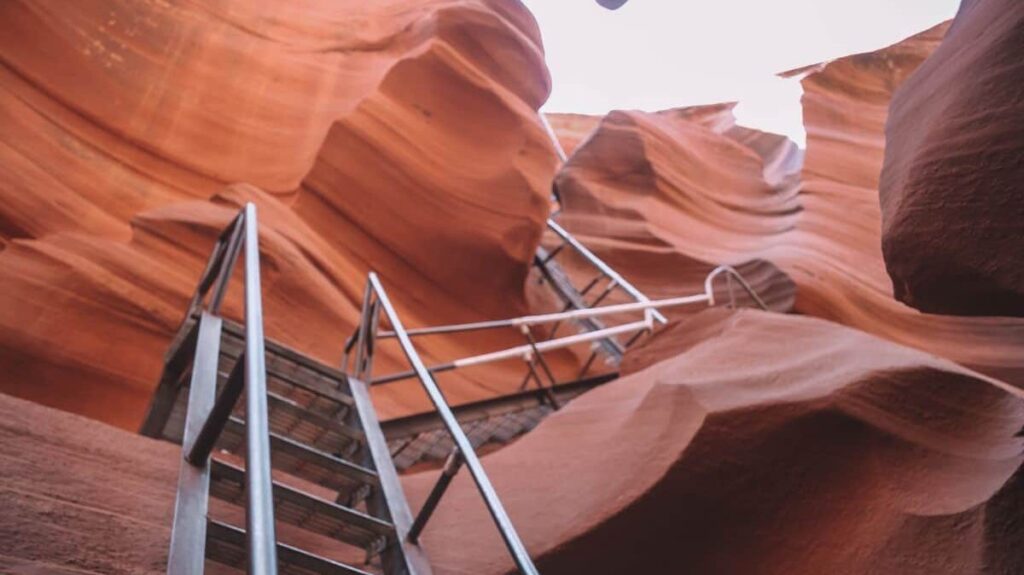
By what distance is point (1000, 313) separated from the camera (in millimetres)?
3441

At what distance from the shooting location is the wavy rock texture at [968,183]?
3164 millimetres

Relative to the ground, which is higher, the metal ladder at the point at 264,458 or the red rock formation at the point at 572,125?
the red rock formation at the point at 572,125

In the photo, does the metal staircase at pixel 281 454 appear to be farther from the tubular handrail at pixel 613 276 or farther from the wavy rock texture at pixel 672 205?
the wavy rock texture at pixel 672 205

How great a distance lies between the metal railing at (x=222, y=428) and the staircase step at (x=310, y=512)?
0.14 m

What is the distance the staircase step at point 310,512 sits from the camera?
3.19 metres

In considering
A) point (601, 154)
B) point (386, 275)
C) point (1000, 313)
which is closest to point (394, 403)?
point (386, 275)

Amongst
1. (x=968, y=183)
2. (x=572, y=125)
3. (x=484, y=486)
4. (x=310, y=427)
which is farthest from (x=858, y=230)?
(x=572, y=125)

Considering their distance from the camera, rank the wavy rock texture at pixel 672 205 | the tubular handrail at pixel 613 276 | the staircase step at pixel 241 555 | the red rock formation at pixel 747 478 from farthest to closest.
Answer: the wavy rock texture at pixel 672 205 < the tubular handrail at pixel 613 276 < the red rock formation at pixel 747 478 < the staircase step at pixel 241 555

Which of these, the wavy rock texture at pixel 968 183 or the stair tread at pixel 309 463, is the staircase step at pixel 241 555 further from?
the wavy rock texture at pixel 968 183

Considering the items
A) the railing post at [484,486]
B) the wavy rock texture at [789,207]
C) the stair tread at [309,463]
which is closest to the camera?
the railing post at [484,486]

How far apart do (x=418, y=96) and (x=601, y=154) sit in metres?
6.89

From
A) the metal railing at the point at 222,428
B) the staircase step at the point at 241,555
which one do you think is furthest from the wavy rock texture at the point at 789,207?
the staircase step at the point at 241,555

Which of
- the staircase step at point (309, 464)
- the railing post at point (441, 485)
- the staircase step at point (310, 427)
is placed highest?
the staircase step at point (310, 427)

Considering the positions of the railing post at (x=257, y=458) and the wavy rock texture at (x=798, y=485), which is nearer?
the railing post at (x=257, y=458)
